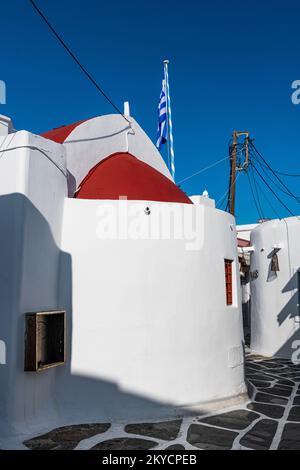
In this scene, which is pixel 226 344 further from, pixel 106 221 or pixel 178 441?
pixel 106 221

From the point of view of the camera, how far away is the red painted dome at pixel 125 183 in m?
8.00

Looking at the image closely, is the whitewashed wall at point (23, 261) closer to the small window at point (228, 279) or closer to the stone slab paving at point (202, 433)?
the stone slab paving at point (202, 433)

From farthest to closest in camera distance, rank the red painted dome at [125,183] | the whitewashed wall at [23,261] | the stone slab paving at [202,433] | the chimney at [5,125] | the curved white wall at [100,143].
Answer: the curved white wall at [100,143] → the red painted dome at [125,183] → the chimney at [5,125] → the whitewashed wall at [23,261] → the stone slab paving at [202,433]

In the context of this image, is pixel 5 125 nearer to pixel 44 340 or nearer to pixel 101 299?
pixel 101 299

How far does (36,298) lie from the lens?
6703 mm

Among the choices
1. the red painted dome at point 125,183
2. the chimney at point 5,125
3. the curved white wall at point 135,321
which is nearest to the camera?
the curved white wall at point 135,321

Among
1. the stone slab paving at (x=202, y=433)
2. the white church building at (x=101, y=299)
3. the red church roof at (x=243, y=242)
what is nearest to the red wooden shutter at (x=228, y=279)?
the white church building at (x=101, y=299)

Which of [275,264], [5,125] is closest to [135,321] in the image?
[5,125]

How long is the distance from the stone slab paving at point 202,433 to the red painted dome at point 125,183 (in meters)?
4.19

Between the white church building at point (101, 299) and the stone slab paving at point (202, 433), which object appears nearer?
the stone slab paving at point (202, 433)

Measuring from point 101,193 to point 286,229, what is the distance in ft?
26.4

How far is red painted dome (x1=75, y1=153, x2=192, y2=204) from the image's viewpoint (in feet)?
26.2

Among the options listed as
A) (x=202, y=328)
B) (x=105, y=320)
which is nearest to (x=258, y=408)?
(x=202, y=328)

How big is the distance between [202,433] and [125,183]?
4815 mm
